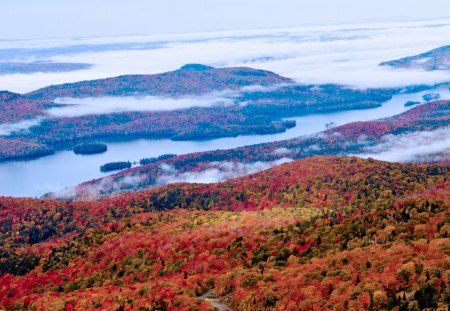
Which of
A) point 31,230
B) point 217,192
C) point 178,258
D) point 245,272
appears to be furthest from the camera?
point 217,192

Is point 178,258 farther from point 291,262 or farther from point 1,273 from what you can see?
point 1,273

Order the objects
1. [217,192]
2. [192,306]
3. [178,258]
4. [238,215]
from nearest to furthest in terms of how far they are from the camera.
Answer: [192,306]
[178,258]
[238,215]
[217,192]

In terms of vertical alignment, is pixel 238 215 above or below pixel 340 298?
below

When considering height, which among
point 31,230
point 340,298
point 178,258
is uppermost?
point 340,298

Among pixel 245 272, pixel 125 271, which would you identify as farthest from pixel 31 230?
pixel 245 272

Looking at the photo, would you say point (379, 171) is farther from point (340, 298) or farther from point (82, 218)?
point (340, 298)

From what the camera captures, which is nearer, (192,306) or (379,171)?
(192,306)
